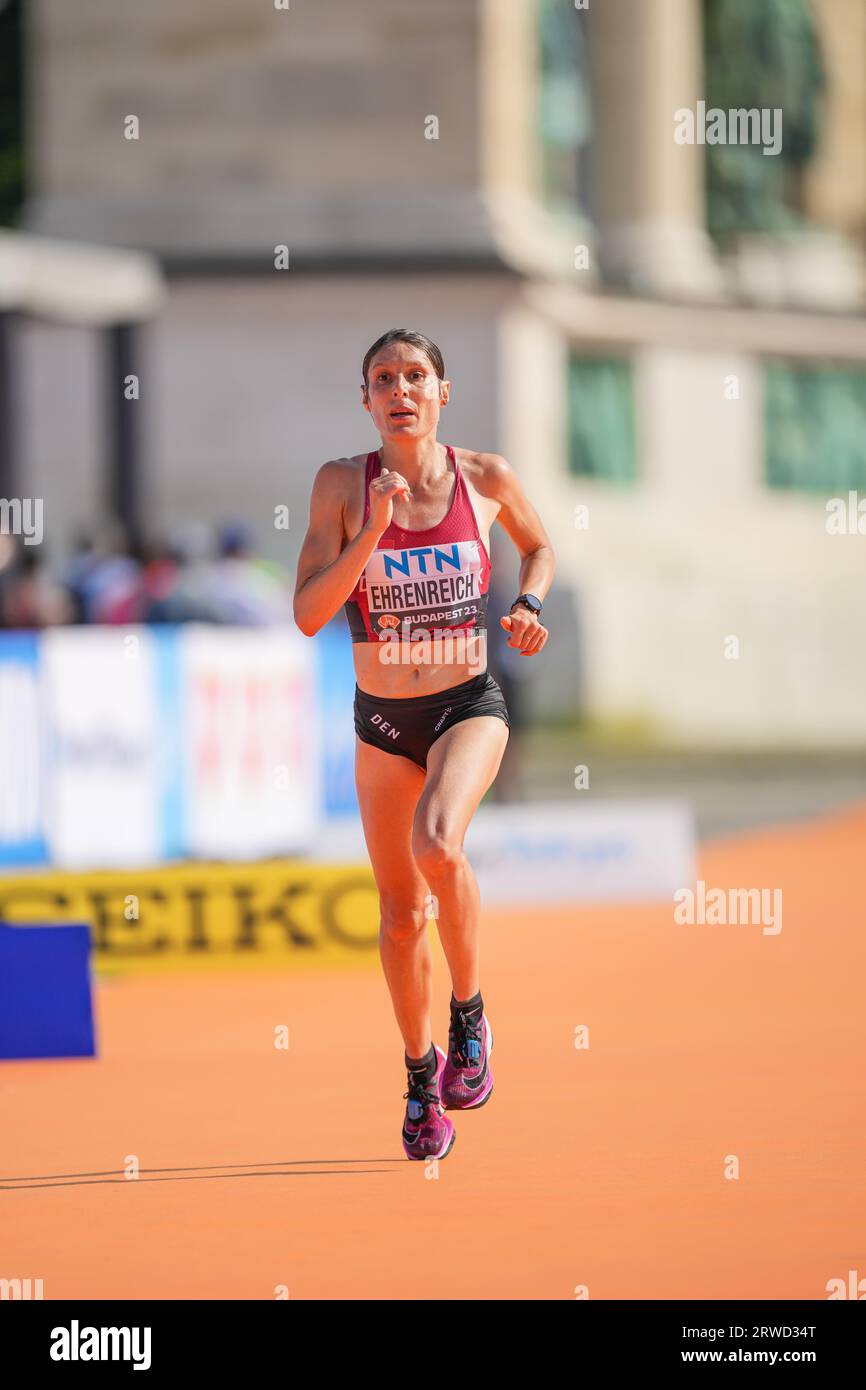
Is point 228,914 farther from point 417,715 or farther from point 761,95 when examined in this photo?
Result: point 761,95

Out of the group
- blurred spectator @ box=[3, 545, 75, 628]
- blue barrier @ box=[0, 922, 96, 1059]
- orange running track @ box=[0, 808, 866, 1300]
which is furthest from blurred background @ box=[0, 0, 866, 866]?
blue barrier @ box=[0, 922, 96, 1059]

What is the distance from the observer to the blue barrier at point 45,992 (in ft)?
28.9

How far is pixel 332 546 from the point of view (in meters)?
6.51

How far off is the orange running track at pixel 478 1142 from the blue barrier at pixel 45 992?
114 millimetres

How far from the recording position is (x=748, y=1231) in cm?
596

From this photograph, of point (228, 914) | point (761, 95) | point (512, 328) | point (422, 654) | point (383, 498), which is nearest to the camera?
point (383, 498)

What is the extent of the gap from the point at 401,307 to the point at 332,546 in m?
18.4

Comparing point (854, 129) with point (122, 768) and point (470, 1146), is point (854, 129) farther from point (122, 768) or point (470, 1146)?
point (470, 1146)

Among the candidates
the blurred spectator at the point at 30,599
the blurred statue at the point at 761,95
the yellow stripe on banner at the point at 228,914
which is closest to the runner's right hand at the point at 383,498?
the yellow stripe on banner at the point at 228,914

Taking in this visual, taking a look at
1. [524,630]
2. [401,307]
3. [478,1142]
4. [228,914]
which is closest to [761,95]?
[401,307]

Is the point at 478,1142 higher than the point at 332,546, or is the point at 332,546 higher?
the point at 332,546

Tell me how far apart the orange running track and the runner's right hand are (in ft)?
6.10

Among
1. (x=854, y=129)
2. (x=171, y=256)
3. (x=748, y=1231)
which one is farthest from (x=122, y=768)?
(x=854, y=129)
